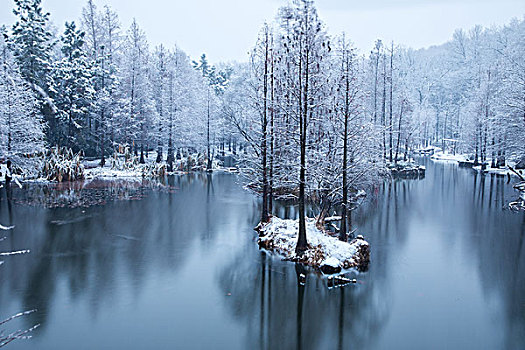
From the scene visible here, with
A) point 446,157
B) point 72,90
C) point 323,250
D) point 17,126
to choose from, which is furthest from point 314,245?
point 446,157

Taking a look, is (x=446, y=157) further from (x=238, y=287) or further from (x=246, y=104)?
(x=238, y=287)

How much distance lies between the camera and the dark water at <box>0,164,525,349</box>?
10.1 meters

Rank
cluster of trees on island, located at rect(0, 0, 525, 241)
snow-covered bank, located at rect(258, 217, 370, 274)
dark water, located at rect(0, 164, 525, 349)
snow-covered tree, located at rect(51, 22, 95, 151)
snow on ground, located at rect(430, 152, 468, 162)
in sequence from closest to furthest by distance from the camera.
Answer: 1. dark water, located at rect(0, 164, 525, 349)
2. snow-covered bank, located at rect(258, 217, 370, 274)
3. cluster of trees on island, located at rect(0, 0, 525, 241)
4. snow-covered tree, located at rect(51, 22, 95, 151)
5. snow on ground, located at rect(430, 152, 468, 162)

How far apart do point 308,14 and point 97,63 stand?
34.3 m

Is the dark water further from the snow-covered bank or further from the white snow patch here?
the white snow patch

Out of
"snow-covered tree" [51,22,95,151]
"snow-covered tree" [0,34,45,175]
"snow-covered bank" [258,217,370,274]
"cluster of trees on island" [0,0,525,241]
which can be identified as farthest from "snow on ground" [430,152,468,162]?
"snow-covered tree" [0,34,45,175]

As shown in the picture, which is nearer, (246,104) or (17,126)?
(17,126)

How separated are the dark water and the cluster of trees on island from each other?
2.92 m

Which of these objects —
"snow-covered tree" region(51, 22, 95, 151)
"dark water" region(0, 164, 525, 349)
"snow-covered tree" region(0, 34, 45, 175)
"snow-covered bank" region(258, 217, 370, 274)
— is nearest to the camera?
"dark water" region(0, 164, 525, 349)

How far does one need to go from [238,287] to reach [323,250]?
11.3 feet

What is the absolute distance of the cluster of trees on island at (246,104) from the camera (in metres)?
17.0

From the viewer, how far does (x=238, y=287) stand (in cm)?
1328

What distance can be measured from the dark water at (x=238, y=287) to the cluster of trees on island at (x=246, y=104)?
292 centimetres

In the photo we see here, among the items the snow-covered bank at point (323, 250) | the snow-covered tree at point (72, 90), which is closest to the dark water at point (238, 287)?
the snow-covered bank at point (323, 250)
